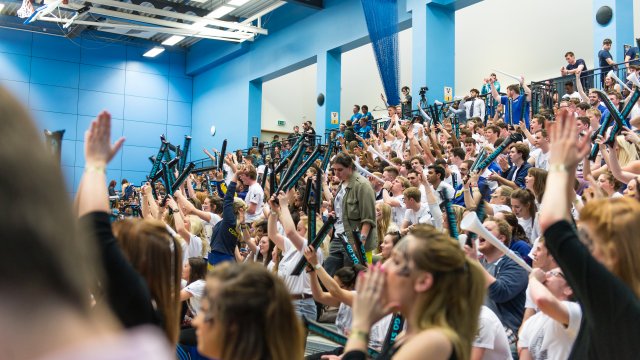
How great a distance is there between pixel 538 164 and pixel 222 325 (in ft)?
21.8

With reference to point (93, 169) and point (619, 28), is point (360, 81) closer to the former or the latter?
point (619, 28)

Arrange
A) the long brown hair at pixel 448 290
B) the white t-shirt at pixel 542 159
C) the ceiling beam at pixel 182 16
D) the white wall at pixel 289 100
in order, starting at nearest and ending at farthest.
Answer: the long brown hair at pixel 448 290 → the white t-shirt at pixel 542 159 → the ceiling beam at pixel 182 16 → the white wall at pixel 289 100

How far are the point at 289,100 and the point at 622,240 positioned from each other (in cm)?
2330

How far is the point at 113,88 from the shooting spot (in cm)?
2316

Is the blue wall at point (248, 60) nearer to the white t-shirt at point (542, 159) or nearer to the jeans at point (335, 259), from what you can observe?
the white t-shirt at point (542, 159)

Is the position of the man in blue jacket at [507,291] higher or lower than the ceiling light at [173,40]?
lower

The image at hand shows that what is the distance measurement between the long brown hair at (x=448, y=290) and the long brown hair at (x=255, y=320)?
0.49 metres

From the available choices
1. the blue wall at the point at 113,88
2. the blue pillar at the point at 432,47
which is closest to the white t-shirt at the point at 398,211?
the blue pillar at the point at 432,47

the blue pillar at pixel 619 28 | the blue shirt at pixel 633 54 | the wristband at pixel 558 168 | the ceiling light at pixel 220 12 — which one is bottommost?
the wristband at pixel 558 168

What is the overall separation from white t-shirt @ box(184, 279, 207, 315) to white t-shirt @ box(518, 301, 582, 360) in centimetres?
219

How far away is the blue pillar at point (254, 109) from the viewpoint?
22.2 metres

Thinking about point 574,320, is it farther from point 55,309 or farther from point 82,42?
point 82,42

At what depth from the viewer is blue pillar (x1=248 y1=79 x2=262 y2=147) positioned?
72.8ft

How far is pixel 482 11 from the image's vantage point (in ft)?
66.1
